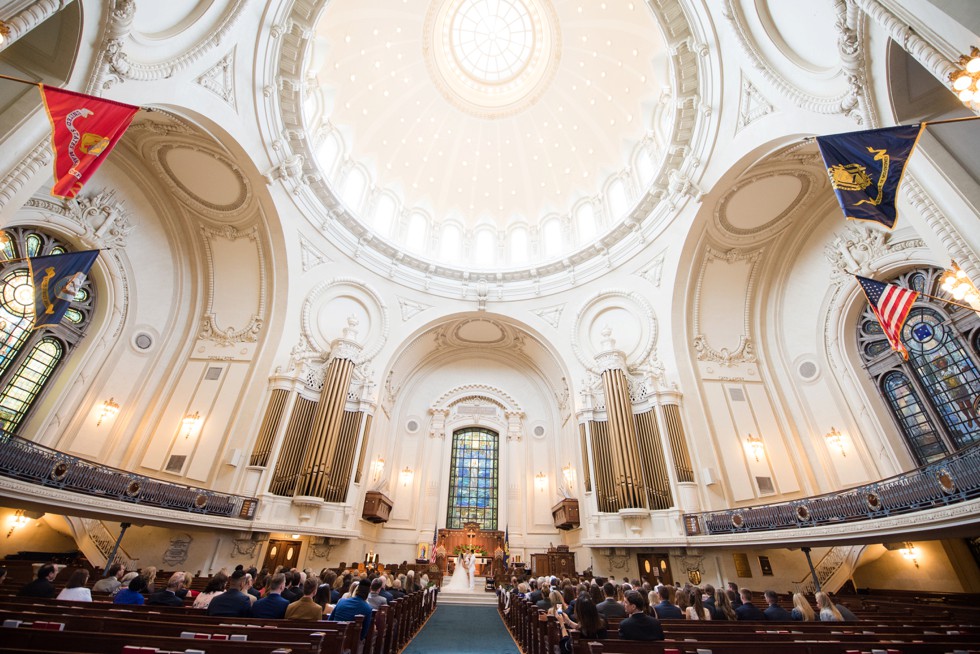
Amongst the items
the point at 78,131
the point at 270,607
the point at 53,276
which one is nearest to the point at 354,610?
the point at 270,607

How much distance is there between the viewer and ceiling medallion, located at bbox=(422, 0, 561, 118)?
20078 mm

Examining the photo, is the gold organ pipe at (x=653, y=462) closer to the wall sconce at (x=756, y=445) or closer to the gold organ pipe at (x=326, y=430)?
the wall sconce at (x=756, y=445)

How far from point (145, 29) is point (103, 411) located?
10.2 m

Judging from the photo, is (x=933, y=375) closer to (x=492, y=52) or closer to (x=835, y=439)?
(x=835, y=439)

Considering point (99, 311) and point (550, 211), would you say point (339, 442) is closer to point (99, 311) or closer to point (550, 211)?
point (99, 311)

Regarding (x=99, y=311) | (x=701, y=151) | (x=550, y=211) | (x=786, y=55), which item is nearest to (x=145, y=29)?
(x=99, y=311)

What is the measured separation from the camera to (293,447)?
13.3 metres

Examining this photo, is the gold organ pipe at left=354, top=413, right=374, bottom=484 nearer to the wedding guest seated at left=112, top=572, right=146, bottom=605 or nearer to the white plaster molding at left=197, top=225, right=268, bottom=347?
the white plaster molding at left=197, top=225, right=268, bottom=347

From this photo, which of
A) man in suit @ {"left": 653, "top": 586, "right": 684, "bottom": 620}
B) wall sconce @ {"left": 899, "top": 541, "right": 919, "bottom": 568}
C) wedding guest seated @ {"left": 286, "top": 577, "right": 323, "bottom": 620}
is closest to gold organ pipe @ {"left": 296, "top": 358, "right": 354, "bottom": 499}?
wedding guest seated @ {"left": 286, "top": 577, "right": 323, "bottom": 620}

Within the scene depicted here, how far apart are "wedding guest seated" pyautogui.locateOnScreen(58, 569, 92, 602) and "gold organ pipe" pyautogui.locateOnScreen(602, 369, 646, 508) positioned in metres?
13.0

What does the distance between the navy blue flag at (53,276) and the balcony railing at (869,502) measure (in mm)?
15564

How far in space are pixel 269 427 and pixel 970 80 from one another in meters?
16.7

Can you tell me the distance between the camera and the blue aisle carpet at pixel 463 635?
22.0ft

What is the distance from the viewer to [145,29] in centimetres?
800
